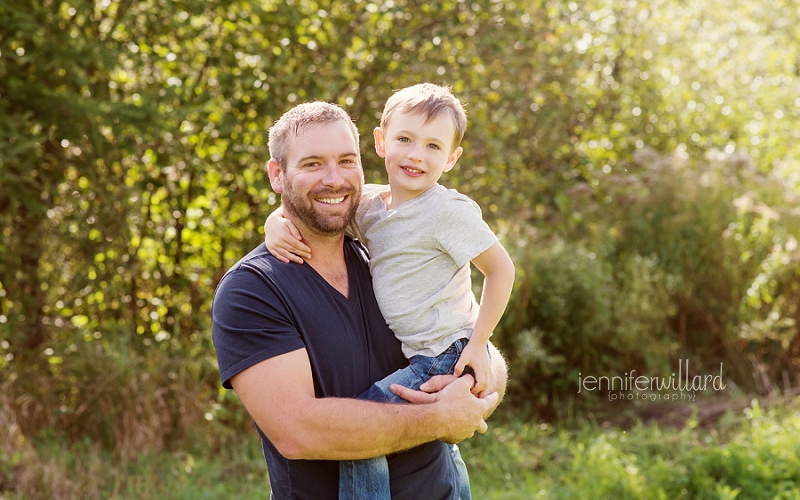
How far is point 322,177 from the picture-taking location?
231cm

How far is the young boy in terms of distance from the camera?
2381 mm

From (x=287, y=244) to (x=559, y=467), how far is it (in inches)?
129

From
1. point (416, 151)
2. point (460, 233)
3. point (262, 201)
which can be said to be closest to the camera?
point (460, 233)

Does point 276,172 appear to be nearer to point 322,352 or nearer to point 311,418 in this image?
point 322,352

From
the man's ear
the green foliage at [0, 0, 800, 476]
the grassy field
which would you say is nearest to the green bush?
the green foliage at [0, 0, 800, 476]

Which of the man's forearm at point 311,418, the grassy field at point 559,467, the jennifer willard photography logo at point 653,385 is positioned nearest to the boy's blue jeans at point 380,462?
the man's forearm at point 311,418

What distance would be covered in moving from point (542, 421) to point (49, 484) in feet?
11.7

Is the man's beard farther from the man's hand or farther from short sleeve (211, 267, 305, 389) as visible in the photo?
the man's hand

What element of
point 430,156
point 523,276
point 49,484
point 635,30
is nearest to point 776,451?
point 523,276

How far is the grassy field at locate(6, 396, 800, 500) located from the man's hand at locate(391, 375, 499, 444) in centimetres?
235

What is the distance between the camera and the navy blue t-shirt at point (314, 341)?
2055 millimetres

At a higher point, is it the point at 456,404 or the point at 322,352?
the point at 322,352

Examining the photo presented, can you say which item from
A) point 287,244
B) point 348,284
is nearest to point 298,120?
point 287,244

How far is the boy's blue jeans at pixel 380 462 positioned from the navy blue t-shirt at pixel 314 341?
5 cm
